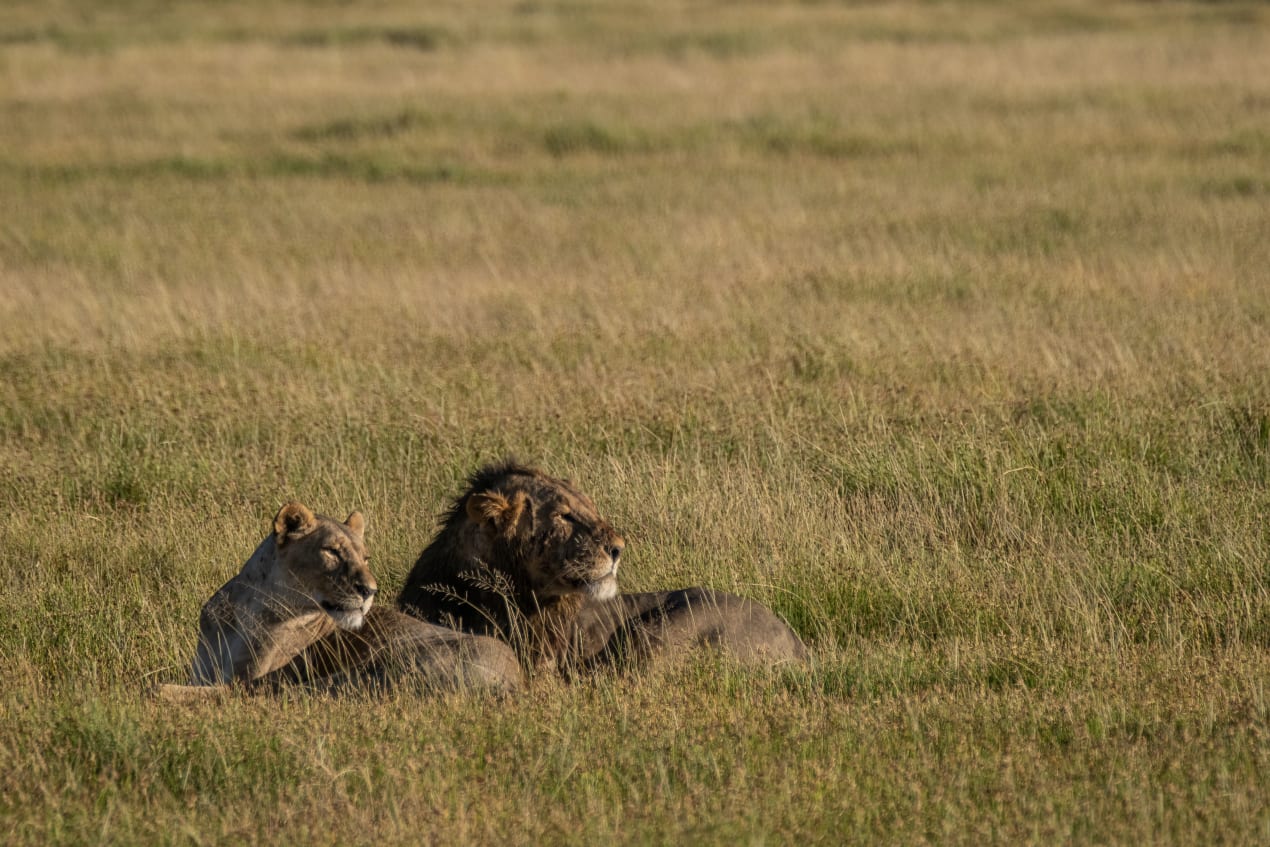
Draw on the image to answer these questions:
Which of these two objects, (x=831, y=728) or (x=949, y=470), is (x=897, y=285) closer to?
(x=949, y=470)

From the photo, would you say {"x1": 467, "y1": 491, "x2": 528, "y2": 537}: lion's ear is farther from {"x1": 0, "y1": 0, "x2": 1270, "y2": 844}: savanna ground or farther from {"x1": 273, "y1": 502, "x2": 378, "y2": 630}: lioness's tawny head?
{"x1": 0, "y1": 0, "x2": 1270, "y2": 844}: savanna ground

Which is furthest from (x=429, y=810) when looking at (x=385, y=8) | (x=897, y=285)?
(x=385, y=8)

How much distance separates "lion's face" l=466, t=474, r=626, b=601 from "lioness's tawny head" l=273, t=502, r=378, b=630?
1.64 feet

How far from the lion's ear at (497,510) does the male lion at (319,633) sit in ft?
1.39

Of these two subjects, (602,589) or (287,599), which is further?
(602,589)

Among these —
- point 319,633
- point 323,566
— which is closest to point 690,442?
point 319,633

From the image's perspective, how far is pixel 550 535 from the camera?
584 cm

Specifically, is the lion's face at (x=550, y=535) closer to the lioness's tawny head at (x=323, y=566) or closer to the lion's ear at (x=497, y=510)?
the lion's ear at (x=497, y=510)

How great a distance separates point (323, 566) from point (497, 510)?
65 centimetres

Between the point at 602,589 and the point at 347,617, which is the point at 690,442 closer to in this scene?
the point at 602,589

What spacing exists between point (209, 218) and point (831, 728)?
13963 millimetres

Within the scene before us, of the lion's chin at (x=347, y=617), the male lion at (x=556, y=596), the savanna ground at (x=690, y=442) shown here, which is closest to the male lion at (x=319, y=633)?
the lion's chin at (x=347, y=617)

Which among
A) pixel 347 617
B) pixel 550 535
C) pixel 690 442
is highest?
pixel 550 535

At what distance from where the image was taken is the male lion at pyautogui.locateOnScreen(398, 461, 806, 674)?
18.9ft
